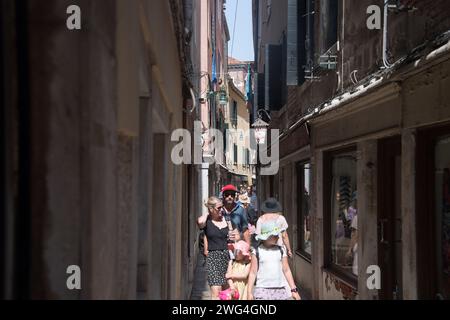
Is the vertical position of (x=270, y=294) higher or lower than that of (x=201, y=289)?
higher

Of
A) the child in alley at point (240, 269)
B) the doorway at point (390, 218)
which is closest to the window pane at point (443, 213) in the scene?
the doorway at point (390, 218)

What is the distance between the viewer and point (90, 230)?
1.87 m

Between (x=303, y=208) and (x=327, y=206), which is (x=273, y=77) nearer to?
(x=303, y=208)

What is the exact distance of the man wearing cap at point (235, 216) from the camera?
785 cm

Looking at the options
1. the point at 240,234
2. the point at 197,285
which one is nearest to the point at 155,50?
the point at 240,234

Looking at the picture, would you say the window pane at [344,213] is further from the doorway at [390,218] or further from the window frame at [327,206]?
the doorway at [390,218]

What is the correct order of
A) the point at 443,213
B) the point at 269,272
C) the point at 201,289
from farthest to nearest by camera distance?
the point at 201,289 → the point at 269,272 → the point at 443,213

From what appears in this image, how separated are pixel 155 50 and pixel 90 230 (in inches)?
99.2

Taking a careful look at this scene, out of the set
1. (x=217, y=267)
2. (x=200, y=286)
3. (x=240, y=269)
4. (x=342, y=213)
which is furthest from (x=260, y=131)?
(x=240, y=269)

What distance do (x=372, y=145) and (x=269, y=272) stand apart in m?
2.15

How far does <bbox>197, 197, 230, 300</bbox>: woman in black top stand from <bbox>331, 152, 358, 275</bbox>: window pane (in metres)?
1.64

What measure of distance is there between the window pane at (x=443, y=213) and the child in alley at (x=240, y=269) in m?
1.96

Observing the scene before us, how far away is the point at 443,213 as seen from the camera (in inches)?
195
